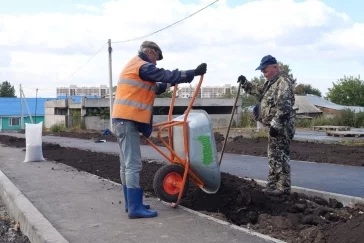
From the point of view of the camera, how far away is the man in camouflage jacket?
643 centimetres

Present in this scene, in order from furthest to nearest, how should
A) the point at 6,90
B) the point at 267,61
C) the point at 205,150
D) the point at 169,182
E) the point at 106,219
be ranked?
the point at 6,90 < the point at 267,61 < the point at 169,182 < the point at 205,150 < the point at 106,219

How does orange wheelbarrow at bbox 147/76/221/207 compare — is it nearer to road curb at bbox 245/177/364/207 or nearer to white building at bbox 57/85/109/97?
road curb at bbox 245/177/364/207

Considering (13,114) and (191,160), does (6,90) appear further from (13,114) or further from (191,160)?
(191,160)

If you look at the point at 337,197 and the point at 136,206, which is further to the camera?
the point at 337,197

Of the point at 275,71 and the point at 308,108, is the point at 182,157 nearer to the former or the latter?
the point at 275,71

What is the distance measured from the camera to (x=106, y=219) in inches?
218

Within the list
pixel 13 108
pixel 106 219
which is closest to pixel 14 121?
pixel 13 108

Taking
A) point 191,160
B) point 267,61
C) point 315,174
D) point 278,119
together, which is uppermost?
point 267,61

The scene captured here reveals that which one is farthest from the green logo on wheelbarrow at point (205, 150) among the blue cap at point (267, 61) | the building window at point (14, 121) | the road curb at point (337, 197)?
the building window at point (14, 121)

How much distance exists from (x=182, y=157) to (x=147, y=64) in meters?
1.33

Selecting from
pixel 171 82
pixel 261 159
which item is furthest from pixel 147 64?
pixel 261 159

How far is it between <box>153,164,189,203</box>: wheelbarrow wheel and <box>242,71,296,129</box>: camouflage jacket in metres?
1.43

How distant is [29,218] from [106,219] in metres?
0.85

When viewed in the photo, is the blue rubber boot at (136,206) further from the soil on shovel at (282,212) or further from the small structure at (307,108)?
the small structure at (307,108)
